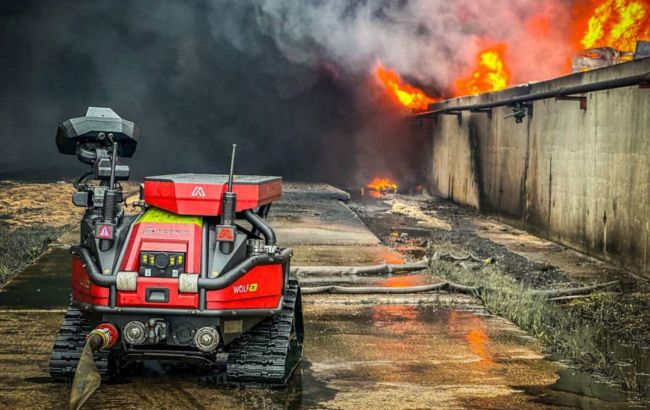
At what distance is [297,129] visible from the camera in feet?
139

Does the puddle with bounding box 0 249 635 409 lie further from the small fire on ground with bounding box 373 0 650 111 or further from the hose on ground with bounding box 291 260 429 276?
the small fire on ground with bounding box 373 0 650 111

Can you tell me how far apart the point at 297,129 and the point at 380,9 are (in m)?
11.5

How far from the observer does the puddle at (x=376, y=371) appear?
22.5 feet

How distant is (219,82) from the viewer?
41.4m

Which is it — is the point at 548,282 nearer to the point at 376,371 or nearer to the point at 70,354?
the point at 376,371

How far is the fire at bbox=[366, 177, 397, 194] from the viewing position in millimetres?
34853

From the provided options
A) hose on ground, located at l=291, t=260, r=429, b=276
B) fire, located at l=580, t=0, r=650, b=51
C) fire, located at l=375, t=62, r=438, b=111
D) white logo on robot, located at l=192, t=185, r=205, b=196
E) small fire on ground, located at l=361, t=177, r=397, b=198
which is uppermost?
fire, located at l=580, t=0, r=650, b=51

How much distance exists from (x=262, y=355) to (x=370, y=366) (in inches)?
58.4

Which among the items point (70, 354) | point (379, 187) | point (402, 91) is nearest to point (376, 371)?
point (70, 354)

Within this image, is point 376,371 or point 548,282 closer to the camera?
point 376,371

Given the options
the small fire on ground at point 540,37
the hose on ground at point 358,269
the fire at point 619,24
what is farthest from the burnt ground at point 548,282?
the fire at point 619,24

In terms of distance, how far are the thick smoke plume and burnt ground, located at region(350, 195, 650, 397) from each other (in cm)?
1281

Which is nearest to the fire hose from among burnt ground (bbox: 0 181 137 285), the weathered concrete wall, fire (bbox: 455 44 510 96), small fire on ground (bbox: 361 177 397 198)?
burnt ground (bbox: 0 181 137 285)

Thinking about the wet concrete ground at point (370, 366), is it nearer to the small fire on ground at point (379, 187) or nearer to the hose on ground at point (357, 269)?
the hose on ground at point (357, 269)
